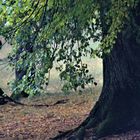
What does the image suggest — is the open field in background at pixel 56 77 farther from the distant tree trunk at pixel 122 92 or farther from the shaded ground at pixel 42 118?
the distant tree trunk at pixel 122 92

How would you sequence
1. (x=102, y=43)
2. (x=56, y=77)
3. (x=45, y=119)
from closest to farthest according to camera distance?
(x=102, y=43), (x=45, y=119), (x=56, y=77)

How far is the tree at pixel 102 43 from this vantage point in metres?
7.64

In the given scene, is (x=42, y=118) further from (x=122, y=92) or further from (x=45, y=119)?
(x=122, y=92)

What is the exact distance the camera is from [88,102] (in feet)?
48.8

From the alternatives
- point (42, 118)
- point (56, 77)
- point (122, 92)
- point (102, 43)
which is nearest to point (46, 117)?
point (42, 118)

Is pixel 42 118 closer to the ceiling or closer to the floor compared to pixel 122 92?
closer to the floor

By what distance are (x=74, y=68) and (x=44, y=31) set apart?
1.07 m

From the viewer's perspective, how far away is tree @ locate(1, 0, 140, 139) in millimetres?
7645

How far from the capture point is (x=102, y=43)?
775cm

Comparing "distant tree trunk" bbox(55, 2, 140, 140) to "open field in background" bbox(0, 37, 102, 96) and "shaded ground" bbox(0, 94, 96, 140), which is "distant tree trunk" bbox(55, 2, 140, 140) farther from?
"open field in background" bbox(0, 37, 102, 96)

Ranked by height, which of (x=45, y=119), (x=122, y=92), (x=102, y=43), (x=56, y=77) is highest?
(x=56, y=77)

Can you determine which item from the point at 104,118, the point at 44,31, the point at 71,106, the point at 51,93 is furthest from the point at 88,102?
the point at 44,31

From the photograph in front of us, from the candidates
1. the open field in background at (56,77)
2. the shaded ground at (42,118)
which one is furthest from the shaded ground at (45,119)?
the open field in background at (56,77)

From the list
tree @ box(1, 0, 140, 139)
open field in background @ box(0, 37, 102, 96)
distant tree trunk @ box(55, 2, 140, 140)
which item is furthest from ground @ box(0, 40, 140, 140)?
open field in background @ box(0, 37, 102, 96)
